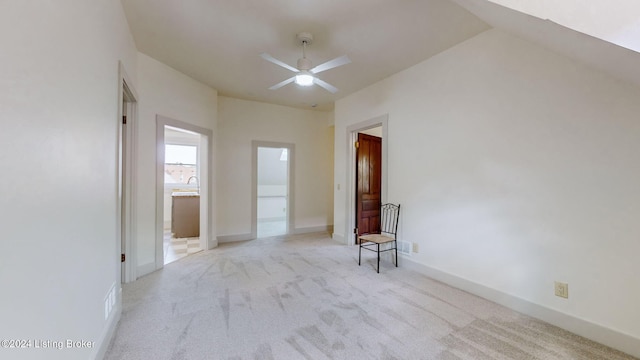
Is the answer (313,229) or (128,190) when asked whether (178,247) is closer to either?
(128,190)

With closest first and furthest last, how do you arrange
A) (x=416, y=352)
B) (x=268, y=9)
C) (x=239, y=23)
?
(x=416, y=352)
(x=268, y=9)
(x=239, y=23)

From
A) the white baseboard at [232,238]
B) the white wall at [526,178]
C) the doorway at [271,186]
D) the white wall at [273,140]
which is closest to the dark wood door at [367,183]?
the white wall at [526,178]

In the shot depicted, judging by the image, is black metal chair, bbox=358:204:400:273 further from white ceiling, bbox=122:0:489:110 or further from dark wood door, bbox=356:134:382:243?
white ceiling, bbox=122:0:489:110

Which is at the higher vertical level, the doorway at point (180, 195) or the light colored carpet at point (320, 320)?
the doorway at point (180, 195)

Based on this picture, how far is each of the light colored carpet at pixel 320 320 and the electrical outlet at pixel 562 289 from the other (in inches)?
10.9

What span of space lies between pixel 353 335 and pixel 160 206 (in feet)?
9.56

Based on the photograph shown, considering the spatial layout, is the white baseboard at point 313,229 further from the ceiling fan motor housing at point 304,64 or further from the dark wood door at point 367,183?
the ceiling fan motor housing at point 304,64

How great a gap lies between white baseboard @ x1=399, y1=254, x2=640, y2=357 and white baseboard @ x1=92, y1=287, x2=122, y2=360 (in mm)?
3171

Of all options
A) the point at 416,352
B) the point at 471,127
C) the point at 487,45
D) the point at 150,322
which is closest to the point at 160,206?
the point at 150,322

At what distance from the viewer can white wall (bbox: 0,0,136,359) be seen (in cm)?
88

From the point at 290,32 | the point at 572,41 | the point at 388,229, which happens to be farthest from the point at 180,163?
the point at 572,41

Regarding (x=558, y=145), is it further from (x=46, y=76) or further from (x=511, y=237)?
(x=46, y=76)

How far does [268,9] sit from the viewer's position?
2312mm

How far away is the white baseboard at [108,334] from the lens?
5.38 ft
